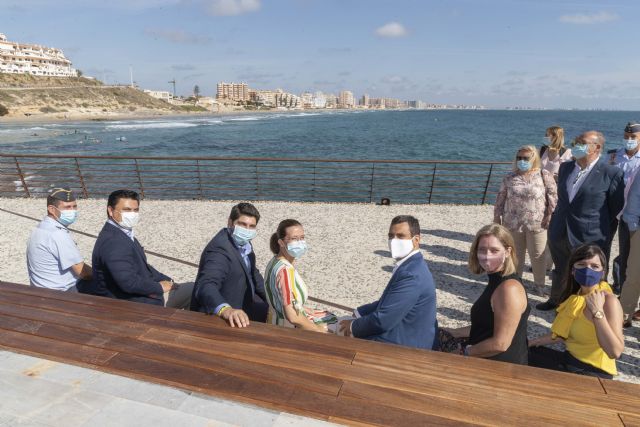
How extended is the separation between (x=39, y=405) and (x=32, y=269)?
2115mm

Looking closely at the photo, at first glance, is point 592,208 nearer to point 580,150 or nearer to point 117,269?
point 580,150

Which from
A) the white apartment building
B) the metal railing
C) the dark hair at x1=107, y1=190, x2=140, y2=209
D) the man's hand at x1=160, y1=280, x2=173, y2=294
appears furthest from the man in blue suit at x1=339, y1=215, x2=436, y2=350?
the white apartment building

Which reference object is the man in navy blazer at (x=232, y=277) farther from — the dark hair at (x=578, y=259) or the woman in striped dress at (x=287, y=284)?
the dark hair at (x=578, y=259)

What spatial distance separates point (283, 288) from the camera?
265 centimetres

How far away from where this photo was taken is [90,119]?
74500mm

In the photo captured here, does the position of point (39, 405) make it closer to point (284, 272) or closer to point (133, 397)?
point (133, 397)

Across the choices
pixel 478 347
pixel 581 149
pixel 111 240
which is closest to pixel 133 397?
pixel 111 240

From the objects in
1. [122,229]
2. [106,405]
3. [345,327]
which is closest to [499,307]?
[345,327]

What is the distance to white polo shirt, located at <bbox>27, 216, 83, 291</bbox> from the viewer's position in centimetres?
322

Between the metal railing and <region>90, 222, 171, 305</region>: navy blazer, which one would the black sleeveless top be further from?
the metal railing

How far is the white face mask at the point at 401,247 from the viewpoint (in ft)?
8.29

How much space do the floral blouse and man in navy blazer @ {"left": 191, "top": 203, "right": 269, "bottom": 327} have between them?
3210mm

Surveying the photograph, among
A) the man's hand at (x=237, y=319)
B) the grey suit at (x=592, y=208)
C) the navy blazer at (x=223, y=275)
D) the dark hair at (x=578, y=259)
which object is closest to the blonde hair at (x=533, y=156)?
the grey suit at (x=592, y=208)

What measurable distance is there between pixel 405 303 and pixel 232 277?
1302 mm
